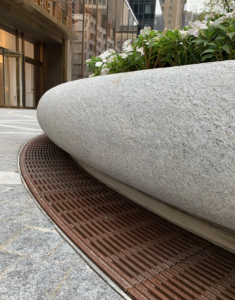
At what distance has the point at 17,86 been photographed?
15906mm

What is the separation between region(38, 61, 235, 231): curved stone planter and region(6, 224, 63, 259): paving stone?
0.67m

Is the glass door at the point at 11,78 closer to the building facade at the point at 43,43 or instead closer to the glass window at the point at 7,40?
the building facade at the point at 43,43

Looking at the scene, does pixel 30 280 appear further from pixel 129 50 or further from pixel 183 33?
pixel 129 50

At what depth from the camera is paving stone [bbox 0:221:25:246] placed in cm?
148

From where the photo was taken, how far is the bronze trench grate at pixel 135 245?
1219 millimetres

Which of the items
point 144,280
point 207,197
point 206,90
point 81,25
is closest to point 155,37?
point 206,90

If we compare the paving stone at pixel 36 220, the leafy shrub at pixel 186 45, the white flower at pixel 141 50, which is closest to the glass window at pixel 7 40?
the leafy shrub at pixel 186 45

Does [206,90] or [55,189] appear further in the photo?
[55,189]

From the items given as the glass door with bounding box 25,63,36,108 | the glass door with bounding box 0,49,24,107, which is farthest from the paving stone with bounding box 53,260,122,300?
the glass door with bounding box 25,63,36,108

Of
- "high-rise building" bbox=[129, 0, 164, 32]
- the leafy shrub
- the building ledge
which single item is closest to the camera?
the leafy shrub

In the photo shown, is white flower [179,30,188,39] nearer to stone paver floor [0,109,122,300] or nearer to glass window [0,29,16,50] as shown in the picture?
stone paver floor [0,109,122,300]

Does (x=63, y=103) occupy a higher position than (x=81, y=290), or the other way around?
(x=63, y=103)

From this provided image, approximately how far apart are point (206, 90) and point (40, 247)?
4.31 feet

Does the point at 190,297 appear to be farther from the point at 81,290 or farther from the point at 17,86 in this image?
the point at 17,86
